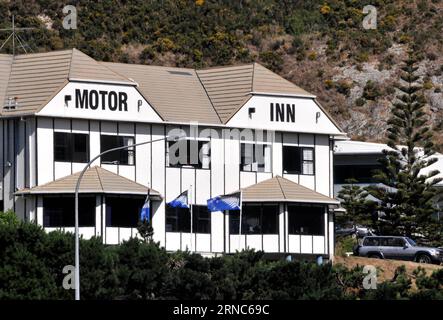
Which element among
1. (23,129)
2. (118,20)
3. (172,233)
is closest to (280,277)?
(172,233)

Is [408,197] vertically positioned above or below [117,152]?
below

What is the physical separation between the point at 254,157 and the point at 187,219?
14.1ft

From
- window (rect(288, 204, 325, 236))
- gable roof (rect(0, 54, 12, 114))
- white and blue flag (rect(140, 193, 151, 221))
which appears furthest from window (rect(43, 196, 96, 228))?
window (rect(288, 204, 325, 236))

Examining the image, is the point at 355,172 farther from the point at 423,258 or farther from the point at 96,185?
the point at 96,185

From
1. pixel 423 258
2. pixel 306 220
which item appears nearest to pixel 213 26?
pixel 423 258

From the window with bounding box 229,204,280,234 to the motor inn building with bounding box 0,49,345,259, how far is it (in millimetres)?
43

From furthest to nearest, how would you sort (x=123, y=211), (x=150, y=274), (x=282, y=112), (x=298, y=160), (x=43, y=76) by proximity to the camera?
(x=298, y=160), (x=282, y=112), (x=43, y=76), (x=123, y=211), (x=150, y=274)

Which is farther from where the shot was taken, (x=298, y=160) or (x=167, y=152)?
(x=298, y=160)

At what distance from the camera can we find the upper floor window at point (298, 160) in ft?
247

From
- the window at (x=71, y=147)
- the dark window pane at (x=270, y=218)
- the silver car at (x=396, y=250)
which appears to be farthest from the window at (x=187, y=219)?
the silver car at (x=396, y=250)

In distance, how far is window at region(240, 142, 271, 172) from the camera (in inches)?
2938

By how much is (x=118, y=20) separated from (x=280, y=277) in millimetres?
59740

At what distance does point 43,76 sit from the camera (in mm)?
72250

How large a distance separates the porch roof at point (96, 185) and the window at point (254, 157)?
497 cm
